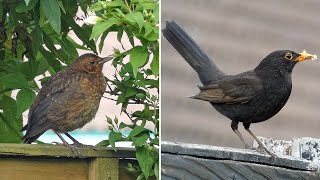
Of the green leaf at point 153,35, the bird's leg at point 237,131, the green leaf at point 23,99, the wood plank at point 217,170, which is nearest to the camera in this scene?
the wood plank at point 217,170

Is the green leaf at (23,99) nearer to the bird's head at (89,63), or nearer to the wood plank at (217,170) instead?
the bird's head at (89,63)

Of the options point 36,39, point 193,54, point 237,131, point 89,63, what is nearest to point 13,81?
point 36,39

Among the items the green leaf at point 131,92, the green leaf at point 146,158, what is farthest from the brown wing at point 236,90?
the green leaf at point 131,92

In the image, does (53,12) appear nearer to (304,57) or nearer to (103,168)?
(103,168)

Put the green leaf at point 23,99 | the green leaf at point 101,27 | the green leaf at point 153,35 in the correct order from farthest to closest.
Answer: the green leaf at point 23,99, the green leaf at point 153,35, the green leaf at point 101,27

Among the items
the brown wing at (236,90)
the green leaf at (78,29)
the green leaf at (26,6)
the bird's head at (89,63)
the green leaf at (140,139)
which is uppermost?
the green leaf at (78,29)

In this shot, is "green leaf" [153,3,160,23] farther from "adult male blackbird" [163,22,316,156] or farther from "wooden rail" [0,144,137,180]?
"adult male blackbird" [163,22,316,156]
